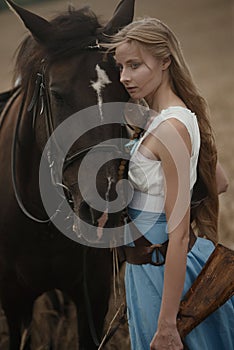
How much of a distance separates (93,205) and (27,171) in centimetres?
91

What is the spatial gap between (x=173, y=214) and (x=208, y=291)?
440mm

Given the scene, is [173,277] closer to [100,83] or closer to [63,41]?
[100,83]

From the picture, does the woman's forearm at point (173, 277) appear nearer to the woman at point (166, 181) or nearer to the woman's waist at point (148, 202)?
the woman at point (166, 181)

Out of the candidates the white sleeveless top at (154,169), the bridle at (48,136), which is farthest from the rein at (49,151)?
the white sleeveless top at (154,169)

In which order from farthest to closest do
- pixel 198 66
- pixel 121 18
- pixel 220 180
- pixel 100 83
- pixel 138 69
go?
pixel 198 66
pixel 220 180
pixel 121 18
pixel 100 83
pixel 138 69

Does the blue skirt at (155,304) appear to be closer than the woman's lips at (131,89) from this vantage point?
No

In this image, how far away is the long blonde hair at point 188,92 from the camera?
2975 millimetres

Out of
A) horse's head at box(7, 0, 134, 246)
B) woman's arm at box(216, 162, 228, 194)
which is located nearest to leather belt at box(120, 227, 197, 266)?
horse's head at box(7, 0, 134, 246)

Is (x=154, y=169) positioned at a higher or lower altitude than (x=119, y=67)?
lower

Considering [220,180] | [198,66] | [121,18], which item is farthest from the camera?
[198,66]

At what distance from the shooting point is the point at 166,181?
2867 millimetres

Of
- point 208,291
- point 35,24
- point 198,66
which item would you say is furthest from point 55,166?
point 198,66

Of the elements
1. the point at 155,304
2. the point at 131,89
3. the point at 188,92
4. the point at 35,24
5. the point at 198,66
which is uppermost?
the point at 35,24

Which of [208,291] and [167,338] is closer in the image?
[167,338]
